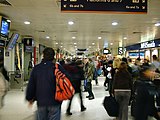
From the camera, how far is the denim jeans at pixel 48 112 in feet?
11.7

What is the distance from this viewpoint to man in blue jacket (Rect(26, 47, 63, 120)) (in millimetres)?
3545

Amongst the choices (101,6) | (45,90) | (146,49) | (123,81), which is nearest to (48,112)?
(45,90)

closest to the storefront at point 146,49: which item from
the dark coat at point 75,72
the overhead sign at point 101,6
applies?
the dark coat at point 75,72

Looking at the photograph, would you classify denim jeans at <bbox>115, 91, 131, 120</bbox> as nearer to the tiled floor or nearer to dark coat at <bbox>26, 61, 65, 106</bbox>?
the tiled floor

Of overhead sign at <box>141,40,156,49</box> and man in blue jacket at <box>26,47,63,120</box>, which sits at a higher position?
overhead sign at <box>141,40,156,49</box>

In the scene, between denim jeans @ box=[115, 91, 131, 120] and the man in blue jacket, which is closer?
the man in blue jacket

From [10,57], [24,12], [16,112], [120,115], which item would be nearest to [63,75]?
[120,115]

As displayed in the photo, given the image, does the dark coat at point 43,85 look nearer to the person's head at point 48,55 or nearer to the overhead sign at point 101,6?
the person's head at point 48,55

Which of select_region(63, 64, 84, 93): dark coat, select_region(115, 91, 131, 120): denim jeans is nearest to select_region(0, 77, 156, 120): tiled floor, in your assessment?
select_region(63, 64, 84, 93): dark coat

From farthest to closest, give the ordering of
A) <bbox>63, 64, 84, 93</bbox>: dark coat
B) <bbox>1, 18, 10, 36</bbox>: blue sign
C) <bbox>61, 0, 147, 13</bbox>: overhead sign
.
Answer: <bbox>1, 18, 10, 36</bbox>: blue sign → <bbox>63, 64, 84, 93</bbox>: dark coat → <bbox>61, 0, 147, 13</bbox>: overhead sign

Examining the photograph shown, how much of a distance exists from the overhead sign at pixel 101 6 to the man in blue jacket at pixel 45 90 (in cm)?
261

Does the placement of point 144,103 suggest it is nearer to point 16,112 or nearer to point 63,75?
point 63,75

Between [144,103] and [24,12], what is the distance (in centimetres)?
640

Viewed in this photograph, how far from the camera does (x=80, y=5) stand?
19.9 ft
